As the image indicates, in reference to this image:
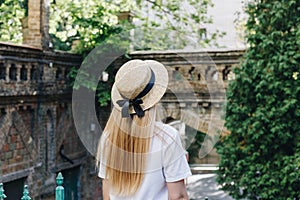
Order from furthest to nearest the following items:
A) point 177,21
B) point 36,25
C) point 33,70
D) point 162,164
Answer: point 177,21 → point 36,25 → point 33,70 → point 162,164

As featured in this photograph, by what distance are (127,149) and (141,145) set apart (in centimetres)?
6

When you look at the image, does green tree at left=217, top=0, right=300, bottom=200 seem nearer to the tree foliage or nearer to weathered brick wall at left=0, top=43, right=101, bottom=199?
weathered brick wall at left=0, top=43, right=101, bottom=199

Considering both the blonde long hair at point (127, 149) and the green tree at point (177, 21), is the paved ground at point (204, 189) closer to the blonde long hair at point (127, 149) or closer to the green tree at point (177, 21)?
the green tree at point (177, 21)

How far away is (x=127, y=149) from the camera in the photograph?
6.15 feet

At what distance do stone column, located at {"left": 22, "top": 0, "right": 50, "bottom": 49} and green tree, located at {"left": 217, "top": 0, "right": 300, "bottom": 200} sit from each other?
3.11 m

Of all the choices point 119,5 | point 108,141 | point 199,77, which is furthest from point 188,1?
point 108,141

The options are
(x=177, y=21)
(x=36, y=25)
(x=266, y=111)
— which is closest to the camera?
(x=266, y=111)

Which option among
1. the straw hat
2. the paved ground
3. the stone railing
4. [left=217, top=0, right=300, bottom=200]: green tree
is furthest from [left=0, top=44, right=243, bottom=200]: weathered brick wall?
the straw hat

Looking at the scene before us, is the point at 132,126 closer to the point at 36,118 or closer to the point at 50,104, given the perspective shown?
the point at 36,118

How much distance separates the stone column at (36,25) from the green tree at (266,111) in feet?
10.2

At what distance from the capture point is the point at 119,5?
35.5 feet

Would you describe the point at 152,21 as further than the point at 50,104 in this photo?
Yes

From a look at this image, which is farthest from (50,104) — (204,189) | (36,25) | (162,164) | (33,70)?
(162,164)

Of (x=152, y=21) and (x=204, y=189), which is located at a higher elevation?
(x=152, y=21)
